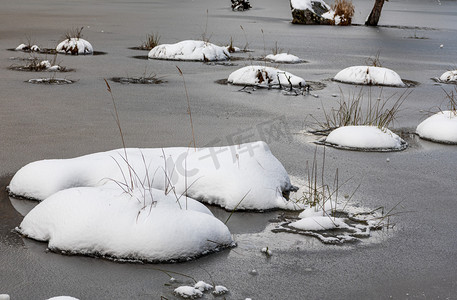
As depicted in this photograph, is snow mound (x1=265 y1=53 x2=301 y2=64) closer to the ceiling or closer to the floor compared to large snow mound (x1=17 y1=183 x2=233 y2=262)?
closer to the floor

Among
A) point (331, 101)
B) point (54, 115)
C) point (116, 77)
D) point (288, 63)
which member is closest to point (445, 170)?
point (331, 101)

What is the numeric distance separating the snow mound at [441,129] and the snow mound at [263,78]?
354 centimetres

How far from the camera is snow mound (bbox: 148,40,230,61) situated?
14.3 m

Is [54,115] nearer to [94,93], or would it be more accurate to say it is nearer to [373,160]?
[94,93]

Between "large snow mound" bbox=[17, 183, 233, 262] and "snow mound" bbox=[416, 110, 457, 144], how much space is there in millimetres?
4192

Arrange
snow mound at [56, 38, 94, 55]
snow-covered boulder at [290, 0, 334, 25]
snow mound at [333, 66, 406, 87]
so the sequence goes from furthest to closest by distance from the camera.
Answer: snow-covered boulder at [290, 0, 334, 25] → snow mound at [56, 38, 94, 55] → snow mound at [333, 66, 406, 87]

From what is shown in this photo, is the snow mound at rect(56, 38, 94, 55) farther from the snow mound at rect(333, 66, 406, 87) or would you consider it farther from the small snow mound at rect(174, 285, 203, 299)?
Answer: the small snow mound at rect(174, 285, 203, 299)

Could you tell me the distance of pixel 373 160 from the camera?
22.3 feet

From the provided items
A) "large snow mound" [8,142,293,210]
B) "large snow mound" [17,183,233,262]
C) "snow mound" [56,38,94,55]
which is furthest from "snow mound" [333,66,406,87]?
"large snow mound" [17,183,233,262]

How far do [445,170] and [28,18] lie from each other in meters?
19.7

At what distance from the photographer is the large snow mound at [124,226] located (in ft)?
13.6

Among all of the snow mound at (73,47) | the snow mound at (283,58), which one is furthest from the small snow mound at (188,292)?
the snow mound at (73,47)

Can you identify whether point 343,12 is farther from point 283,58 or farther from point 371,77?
point 371,77

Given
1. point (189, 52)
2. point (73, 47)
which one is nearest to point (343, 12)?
point (189, 52)
